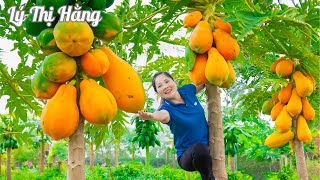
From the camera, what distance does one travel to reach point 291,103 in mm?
2105

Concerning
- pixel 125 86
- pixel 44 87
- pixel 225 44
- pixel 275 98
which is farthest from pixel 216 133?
pixel 275 98

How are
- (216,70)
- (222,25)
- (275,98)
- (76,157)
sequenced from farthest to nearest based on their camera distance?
(275,98), (222,25), (216,70), (76,157)

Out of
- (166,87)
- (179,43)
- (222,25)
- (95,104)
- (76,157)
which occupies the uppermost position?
(179,43)

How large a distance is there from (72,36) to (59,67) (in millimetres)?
74

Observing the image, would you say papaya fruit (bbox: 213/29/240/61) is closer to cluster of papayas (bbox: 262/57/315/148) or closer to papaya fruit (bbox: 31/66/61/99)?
cluster of papayas (bbox: 262/57/315/148)

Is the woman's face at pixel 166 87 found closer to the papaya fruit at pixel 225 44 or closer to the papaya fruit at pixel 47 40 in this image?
the papaya fruit at pixel 225 44

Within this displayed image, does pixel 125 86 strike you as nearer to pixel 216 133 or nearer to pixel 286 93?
pixel 216 133

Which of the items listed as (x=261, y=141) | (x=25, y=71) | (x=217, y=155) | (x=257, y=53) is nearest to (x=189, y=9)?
(x=257, y=53)

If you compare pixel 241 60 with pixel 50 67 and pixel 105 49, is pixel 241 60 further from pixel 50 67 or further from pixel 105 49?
pixel 50 67

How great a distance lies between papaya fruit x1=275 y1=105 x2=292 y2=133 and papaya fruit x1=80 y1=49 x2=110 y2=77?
1335 mm

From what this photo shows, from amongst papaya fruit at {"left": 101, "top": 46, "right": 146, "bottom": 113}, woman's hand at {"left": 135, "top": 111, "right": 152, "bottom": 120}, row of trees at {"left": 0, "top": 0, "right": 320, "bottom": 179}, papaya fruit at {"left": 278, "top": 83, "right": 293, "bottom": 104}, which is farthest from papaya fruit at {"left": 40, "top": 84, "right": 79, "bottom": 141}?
papaya fruit at {"left": 278, "top": 83, "right": 293, "bottom": 104}

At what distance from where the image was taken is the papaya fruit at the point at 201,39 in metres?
1.57

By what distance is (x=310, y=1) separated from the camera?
1.83m

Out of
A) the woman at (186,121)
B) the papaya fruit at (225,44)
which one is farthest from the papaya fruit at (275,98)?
the papaya fruit at (225,44)
